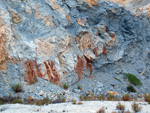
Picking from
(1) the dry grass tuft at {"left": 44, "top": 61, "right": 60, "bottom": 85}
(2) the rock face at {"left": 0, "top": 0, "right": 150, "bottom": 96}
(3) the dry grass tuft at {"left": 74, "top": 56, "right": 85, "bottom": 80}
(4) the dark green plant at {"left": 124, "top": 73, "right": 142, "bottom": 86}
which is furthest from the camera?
(4) the dark green plant at {"left": 124, "top": 73, "right": 142, "bottom": 86}

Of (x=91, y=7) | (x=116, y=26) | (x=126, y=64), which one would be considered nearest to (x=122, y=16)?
(x=116, y=26)

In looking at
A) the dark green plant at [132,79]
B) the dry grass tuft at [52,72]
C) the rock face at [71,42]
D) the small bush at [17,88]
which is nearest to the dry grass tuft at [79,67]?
the rock face at [71,42]

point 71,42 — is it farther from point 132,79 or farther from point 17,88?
point 132,79

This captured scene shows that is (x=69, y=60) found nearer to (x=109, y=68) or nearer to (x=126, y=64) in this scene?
(x=109, y=68)

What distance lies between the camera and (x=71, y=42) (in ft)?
52.7

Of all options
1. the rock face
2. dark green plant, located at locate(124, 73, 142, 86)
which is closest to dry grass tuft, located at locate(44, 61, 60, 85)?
the rock face

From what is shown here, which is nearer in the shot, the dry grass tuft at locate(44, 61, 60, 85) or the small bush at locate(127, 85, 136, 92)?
the dry grass tuft at locate(44, 61, 60, 85)

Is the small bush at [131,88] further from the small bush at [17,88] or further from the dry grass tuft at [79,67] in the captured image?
the small bush at [17,88]

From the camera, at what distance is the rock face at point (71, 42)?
40.9ft

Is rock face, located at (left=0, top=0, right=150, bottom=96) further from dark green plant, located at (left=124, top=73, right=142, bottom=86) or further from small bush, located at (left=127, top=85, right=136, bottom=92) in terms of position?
dark green plant, located at (left=124, top=73, right=142, bottom=86)

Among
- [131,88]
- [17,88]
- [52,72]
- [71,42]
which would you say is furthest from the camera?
[131,88]

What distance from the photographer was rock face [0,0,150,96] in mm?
12461

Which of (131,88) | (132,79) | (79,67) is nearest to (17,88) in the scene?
(79,67)

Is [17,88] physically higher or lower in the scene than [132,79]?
lower
